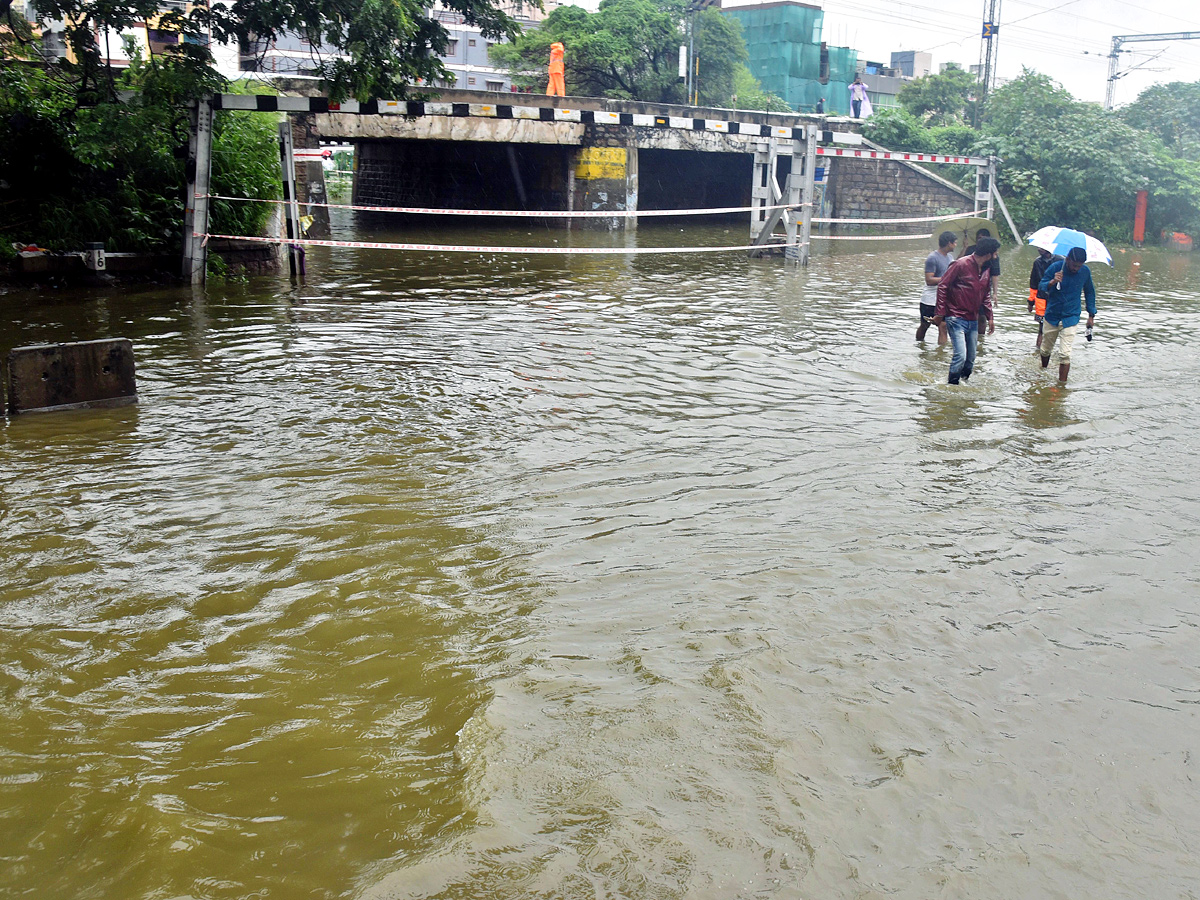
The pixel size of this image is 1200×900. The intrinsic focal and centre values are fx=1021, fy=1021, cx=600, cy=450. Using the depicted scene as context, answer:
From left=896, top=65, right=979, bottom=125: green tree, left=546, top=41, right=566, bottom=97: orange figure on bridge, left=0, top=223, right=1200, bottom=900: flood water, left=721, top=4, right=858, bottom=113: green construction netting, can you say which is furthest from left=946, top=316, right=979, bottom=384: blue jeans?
left=721, top=4, right=858, bottom=113: green construction netting

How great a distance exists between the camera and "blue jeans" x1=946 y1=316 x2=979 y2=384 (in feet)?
29.9

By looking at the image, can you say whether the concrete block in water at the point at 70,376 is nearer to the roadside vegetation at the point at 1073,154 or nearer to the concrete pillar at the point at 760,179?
the concrete pillar at the point at 760,179

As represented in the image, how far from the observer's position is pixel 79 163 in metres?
14.0

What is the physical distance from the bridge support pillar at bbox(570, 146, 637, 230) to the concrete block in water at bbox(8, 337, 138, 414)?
20018 mm

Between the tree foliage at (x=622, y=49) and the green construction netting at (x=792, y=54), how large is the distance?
27274 millimetres

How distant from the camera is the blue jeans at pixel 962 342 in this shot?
359 inches

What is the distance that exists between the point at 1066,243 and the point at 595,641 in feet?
24.1

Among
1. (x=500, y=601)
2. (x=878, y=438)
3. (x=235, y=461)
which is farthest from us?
(x=878, y=438)

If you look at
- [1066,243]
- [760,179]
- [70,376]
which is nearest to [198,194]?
[70,376]

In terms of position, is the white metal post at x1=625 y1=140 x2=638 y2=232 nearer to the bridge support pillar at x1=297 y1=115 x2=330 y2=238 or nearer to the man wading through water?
the bridge support pillar at x1=297 y1=115 x2=330 y2=238

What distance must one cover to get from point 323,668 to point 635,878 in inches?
65.6

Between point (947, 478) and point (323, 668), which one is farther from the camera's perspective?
point (947, 478)

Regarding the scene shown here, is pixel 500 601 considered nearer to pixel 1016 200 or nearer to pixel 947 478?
pixel 947 478

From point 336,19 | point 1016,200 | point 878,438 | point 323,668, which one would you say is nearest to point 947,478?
point 878,438
